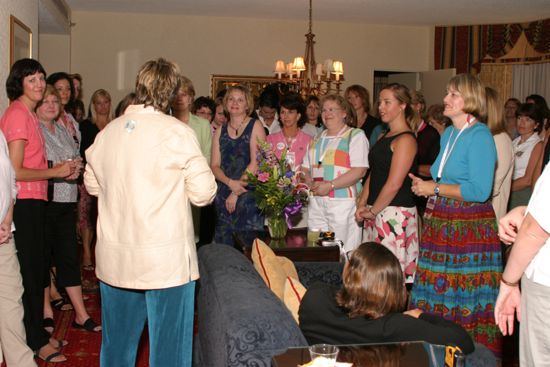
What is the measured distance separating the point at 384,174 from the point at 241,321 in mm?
2220

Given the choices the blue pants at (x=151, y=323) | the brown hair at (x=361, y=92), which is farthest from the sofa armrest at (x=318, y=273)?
the brown hair at (x=361, y=92)

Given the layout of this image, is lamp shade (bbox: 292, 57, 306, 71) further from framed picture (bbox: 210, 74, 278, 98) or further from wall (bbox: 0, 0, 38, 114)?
wall (bbox: 0, 0, 38, 114)

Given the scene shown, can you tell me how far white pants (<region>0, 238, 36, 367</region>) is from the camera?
2824mm

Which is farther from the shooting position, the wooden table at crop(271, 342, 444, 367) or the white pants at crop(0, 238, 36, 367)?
the white pants at crop(0, 238, 36, 367)

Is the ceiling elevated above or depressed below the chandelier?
above

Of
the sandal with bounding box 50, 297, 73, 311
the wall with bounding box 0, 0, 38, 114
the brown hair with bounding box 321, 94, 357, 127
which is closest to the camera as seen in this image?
the wall with bounding box 0, 0, 38, 114

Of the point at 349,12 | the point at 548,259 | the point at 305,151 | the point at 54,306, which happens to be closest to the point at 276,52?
the point at 349,12

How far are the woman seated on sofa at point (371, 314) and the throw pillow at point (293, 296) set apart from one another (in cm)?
20

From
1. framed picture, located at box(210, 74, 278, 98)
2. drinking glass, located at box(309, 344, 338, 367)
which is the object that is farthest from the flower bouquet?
framed picture, located at box(210, 74, 278, 98)

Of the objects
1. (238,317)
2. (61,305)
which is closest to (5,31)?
(61,305)

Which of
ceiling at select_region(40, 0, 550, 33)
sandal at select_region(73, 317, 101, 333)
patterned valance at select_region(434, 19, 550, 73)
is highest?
ceiling at select_region(40, 0, 550, 33)

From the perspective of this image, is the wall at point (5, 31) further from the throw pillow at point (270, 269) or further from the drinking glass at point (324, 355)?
the drinking glass at point (324, 355)

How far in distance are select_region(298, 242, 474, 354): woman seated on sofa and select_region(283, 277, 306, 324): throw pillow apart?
0.20 m

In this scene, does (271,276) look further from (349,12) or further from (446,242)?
(349,12)
